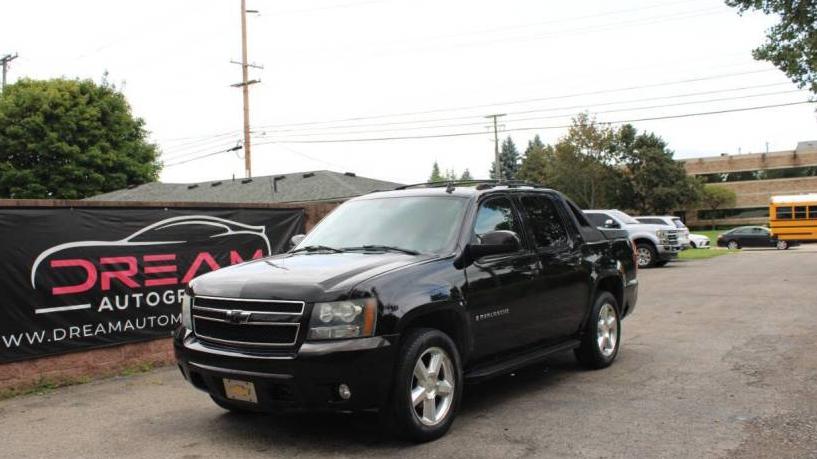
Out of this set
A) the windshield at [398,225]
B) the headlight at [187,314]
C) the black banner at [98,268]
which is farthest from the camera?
the black banner at [98,268]

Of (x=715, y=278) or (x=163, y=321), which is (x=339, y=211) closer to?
(x=163, y=321)

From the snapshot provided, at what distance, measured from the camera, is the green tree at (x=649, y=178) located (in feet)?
Answer: 222

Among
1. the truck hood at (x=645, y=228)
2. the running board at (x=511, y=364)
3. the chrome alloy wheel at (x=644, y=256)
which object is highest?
the truck hood at (x=645, y=228)

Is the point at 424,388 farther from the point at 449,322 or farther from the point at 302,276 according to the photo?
the point at 302,276

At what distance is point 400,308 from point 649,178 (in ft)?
222

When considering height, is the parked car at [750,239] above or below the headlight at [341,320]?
below

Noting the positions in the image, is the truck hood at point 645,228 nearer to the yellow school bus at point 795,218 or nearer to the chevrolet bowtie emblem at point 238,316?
the yellow school bus at point 795,218

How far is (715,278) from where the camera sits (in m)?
17.0

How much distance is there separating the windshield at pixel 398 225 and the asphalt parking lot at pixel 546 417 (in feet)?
4.58

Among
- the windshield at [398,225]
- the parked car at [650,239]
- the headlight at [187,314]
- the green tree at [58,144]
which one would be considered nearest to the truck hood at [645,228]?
the parked car at [650,239]

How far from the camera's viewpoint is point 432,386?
477 cm

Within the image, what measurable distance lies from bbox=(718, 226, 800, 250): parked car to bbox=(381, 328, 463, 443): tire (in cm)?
3736

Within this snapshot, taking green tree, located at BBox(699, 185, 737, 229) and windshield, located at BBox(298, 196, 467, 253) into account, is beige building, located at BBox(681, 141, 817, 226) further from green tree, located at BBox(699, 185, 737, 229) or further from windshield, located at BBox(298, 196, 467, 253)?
windshield, located at BBox(298, 196, 467, 253)

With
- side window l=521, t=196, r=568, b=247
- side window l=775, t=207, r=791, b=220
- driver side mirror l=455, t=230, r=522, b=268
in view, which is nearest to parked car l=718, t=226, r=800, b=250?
side window l=775, t=207, r=791, b=220
